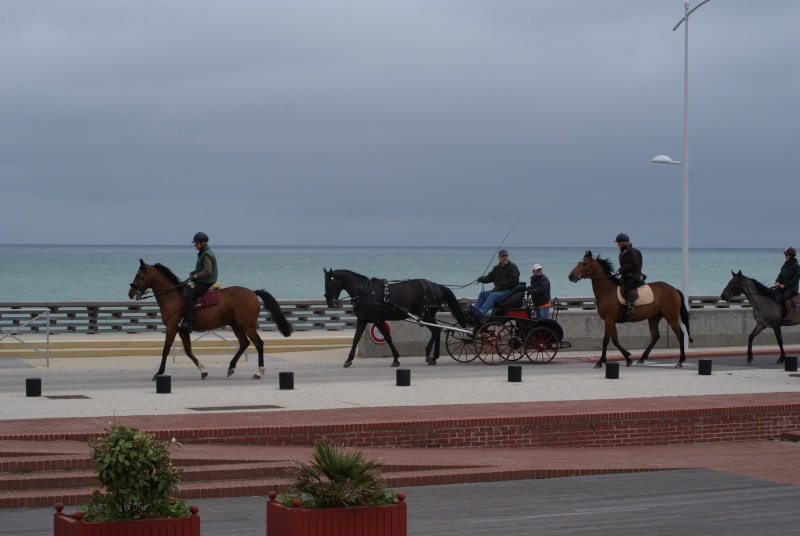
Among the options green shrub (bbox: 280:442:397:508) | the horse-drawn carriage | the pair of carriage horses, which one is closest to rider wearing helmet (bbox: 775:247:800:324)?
the pair of carriage horses

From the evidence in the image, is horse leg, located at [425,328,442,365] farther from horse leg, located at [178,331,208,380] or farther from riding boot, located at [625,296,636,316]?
horse leg, located at [178,331,208,380]

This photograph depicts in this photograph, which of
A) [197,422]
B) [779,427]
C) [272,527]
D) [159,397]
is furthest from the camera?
[159,397]

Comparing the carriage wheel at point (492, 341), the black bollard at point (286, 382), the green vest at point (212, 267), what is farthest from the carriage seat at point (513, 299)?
the black bollard at point (286, 382)

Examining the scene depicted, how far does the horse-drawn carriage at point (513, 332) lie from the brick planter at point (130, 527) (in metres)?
18.2

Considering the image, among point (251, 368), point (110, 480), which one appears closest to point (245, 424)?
point (110, 480)

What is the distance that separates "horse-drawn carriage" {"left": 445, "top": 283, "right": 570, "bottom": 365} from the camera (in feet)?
86.5

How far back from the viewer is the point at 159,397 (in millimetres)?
18844

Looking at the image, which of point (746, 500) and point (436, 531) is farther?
point (746, 500)

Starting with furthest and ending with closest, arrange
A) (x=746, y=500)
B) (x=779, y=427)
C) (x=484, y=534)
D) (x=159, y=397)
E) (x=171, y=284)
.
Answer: (x=171, y=284) → (x=159, y=397) → (x=779, y=427) → (x=746, y=500) → (x=484, y=534)

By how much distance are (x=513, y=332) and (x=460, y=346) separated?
5.08ft

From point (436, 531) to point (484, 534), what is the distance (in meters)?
0.44

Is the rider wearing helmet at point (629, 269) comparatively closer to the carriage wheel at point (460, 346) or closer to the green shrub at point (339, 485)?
the carriage wheel at point (460, 346)

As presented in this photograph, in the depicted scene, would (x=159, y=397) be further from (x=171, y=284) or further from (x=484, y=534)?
(x=484, y=534)

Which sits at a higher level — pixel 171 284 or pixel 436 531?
pixel 171 284
